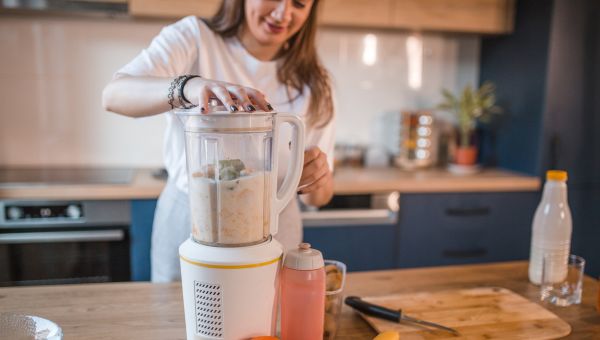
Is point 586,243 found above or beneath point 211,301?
beneath

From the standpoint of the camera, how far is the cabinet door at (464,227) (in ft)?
7.12

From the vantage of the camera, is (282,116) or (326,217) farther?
(326,217)

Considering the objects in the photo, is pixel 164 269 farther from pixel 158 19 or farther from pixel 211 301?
pixel 158 19

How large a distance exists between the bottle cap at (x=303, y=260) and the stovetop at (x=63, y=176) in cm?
133

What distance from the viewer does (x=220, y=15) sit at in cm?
125

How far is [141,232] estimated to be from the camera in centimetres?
191

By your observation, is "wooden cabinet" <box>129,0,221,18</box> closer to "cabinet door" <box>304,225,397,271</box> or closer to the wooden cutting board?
"cabinet door" <box>304,225,397,271</box>

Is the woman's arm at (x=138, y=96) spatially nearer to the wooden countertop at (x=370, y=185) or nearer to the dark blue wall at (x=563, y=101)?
the wooden countertop at (x=370, y=185)

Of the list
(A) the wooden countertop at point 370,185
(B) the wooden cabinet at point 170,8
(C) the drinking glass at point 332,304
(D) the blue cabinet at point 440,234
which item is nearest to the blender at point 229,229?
(C) the drinking glass at point 332,304

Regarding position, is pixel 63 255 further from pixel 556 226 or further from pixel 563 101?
pixel 563 101

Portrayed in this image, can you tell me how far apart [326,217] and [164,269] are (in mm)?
934

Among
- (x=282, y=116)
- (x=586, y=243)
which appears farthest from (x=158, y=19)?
(x=586, y=243)

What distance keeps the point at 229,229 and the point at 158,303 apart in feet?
1.08

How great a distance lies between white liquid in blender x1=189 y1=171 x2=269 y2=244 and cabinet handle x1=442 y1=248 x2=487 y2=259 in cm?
167
